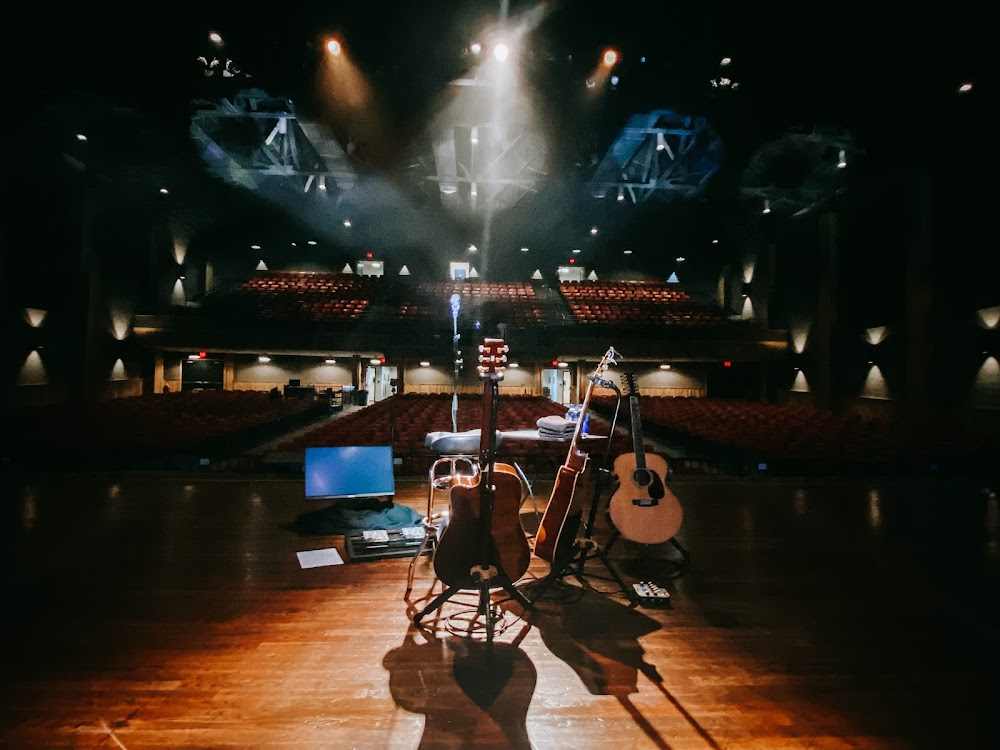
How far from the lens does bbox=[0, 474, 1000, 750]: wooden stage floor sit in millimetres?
1662

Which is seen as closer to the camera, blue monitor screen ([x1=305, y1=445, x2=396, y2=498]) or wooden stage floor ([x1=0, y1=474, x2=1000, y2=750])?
wooden stage floor ([x1=0, y1=474, x2=1000, y2=750])

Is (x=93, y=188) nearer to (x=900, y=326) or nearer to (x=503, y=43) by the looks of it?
(x=503, y=43)

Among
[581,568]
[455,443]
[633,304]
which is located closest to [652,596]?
[581,568]

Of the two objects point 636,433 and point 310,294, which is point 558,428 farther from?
point 310,294

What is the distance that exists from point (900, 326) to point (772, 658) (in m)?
10.6

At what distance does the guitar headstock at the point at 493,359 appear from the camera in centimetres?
218

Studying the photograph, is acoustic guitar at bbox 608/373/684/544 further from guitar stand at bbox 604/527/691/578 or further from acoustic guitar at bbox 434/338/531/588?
acoustic guitar at bbox 434/338/531/588

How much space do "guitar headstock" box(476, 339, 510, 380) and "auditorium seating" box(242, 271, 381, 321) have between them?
483 inches

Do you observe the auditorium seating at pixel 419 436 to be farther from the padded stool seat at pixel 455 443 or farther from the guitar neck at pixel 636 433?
the guitar neck at pixel 636 433

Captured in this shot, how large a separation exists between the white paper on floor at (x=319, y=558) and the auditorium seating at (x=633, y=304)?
1152 centimetres

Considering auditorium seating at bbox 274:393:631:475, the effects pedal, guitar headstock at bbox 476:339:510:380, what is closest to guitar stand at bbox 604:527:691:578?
the effects pedal

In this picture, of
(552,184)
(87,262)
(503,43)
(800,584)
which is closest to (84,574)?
(800,584)

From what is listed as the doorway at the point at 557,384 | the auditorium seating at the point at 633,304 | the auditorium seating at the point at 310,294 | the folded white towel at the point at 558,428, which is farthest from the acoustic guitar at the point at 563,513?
the doorway at the point at 557,384

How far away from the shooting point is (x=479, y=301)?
15609 millimetres
